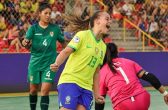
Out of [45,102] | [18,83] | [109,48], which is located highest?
[109,48]

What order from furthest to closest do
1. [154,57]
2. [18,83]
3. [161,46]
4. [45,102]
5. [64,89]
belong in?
[161,46] < [154,57] < [18,83] < [45,102] < [64,89]

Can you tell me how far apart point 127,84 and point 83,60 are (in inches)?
25.7

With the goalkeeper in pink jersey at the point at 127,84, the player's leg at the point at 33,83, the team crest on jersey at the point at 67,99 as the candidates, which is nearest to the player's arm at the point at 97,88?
the goalkeeper in pink jersey at the point at 127,84

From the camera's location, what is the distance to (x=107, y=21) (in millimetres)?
6598

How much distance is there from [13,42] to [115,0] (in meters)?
6.22

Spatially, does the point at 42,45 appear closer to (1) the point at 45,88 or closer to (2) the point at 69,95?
(1) the point at 45,88

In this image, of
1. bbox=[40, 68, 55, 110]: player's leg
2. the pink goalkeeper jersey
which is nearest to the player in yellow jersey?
the pink goalkeeper jersey

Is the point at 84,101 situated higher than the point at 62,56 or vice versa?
the point at 62,56

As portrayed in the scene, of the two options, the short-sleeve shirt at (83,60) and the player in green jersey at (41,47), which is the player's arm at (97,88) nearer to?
the short-sleeve shirt at (83,60)

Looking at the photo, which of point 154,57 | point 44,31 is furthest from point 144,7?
point 44,31

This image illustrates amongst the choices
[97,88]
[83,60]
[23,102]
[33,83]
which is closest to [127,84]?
[97,88]

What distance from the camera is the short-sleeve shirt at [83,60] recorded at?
6496 mm

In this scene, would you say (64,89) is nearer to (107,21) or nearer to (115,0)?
(107,21)

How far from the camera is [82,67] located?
652 cm
